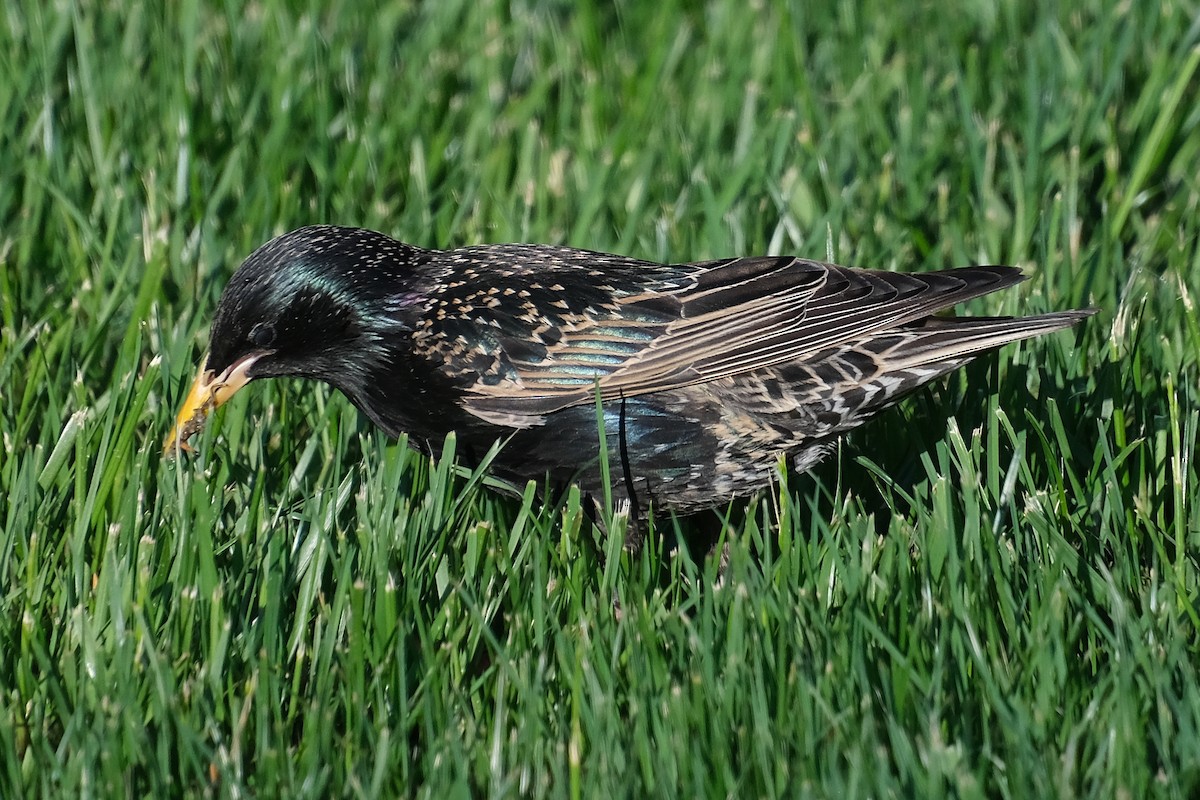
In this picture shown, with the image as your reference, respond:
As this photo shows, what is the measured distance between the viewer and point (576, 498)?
13.3 ft

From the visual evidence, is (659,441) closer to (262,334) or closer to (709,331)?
(709,331)

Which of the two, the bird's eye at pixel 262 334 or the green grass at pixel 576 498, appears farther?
the bird's eye at pixel 262 334

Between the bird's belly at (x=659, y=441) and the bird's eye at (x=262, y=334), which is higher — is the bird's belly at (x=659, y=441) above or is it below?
below

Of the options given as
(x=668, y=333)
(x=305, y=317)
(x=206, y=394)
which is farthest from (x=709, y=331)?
(x=206, y=394)

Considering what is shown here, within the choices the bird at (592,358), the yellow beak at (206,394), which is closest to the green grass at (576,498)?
the yellow beak at (206,394)

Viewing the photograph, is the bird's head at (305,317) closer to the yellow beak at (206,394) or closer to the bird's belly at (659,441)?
the yellow beak at (206,394)

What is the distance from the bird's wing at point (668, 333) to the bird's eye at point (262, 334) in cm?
45

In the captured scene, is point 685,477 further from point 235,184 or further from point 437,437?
point 235,184

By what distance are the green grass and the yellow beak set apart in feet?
0.40

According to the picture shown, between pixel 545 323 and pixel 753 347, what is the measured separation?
572 mm

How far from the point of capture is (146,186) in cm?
570

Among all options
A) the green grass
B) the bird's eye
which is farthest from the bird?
the green grass

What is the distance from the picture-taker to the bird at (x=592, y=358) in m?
4.23

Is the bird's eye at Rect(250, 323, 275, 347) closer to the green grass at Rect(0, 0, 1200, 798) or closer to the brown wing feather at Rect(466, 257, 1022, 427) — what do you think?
the green grass at Rect(0, 0, 1200, 798)
